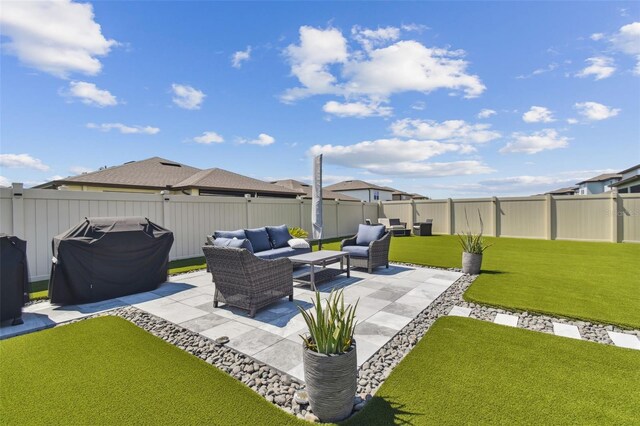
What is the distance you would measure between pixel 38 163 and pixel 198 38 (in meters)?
6.80

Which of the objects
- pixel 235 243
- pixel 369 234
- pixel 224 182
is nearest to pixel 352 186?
pixel 224 182

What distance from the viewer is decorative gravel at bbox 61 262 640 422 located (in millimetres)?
2391

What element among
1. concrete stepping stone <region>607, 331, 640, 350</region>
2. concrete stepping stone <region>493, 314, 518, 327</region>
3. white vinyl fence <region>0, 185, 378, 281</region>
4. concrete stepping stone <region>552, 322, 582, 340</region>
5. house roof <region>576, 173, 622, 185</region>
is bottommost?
concrete stepping stone <region>607, 331, 640, 350</region>

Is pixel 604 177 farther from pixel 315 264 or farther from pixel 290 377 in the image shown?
pixel 290 377

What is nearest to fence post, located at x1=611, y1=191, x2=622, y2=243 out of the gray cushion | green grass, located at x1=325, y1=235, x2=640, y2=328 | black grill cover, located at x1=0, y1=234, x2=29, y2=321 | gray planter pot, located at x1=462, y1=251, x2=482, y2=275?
green grass, located at x1=325, y1=235, x2=640, y2=328

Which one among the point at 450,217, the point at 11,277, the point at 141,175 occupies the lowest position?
the point at 11,277

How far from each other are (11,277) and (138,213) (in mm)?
4072

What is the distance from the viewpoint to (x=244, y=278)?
13.1ft

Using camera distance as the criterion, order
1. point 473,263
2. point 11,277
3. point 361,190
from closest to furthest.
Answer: point 11,277 < point 473,263 < point 361,190

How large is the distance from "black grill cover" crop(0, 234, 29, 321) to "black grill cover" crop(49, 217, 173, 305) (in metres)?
0.56

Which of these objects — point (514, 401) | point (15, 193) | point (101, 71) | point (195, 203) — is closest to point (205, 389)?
point (514, 401)

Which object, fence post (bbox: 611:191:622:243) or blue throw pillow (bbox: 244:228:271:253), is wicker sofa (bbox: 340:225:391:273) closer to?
blue throw pillow (bbox: 244:228:271:253)

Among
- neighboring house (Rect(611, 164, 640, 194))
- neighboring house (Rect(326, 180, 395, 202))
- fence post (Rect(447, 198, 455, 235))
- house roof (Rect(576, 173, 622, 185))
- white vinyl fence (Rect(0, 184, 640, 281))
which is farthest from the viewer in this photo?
neighboring house (Rect(326, 180, 395, 202))

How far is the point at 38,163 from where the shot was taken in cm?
955
